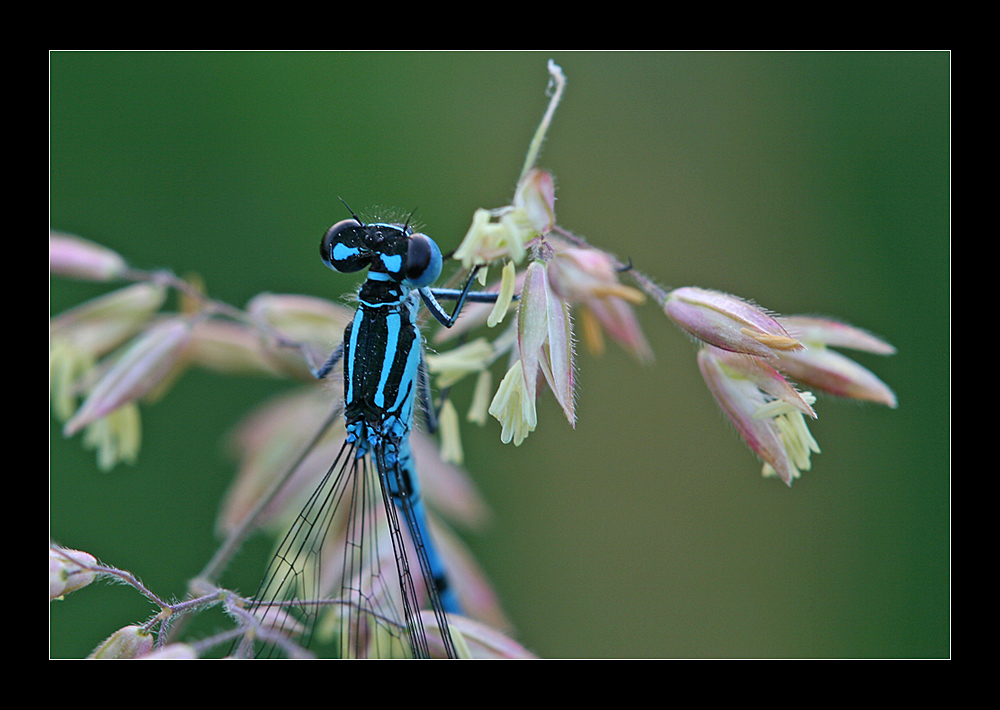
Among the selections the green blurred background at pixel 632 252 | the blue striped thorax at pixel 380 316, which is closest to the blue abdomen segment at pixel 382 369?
the blue striped thorax at pixel 380 316

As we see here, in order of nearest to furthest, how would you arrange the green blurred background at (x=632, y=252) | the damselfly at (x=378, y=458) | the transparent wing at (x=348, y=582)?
the transparent wing at (x=348, y=582) < the damselfly at (x=378, y=458) < the green blurred background at (x=632, y=252)

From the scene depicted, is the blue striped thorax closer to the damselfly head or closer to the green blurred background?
the damselfly head

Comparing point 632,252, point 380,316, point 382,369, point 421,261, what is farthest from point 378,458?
point 632,252

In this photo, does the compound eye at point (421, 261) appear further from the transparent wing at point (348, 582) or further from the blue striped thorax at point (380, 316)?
the transparent wing at point (348, 582)

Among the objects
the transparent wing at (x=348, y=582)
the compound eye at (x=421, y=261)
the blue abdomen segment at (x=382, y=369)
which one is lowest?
the transparent wing at (x=348, y=582)

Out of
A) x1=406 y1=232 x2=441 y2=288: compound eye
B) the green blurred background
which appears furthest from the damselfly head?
the green blurred background

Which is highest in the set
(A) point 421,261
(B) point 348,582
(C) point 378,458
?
(A) point 421,261

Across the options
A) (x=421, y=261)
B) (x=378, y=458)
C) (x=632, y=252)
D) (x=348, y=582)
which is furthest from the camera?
(x=632, y=252)

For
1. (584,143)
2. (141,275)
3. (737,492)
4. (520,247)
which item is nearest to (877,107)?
(584,143)

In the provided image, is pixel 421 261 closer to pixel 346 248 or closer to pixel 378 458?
pixel 346 248
